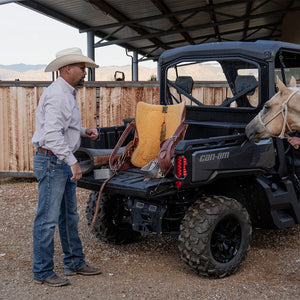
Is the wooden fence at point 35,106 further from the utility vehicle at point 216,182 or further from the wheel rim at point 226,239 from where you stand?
the wheel rim at point 226,239

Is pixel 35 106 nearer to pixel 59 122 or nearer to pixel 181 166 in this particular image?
pixel 59 122

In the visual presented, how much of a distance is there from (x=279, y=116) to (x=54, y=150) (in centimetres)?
216

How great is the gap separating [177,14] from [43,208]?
15.0 m

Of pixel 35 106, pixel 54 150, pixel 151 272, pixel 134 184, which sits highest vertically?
pixel 35 106

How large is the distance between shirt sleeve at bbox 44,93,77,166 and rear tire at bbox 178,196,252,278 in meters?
1.25

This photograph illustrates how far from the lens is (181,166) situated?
3.95 metres

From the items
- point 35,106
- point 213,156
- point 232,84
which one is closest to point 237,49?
point 232,84

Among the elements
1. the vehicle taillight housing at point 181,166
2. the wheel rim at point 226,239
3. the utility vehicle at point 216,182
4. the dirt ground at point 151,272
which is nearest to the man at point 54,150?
the dirt ground at point 151,272

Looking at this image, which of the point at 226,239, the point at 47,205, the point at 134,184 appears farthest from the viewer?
the point at 226,239

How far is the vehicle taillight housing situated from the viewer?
12.9 feet

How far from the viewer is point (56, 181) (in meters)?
3.94

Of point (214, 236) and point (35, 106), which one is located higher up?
point (35, 106)

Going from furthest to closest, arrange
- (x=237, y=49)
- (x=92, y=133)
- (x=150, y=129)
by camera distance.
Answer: (x=150, y=129) < (x=237, y=49) < (x=92, y=133)

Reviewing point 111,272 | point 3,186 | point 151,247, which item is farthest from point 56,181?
point 3,186
